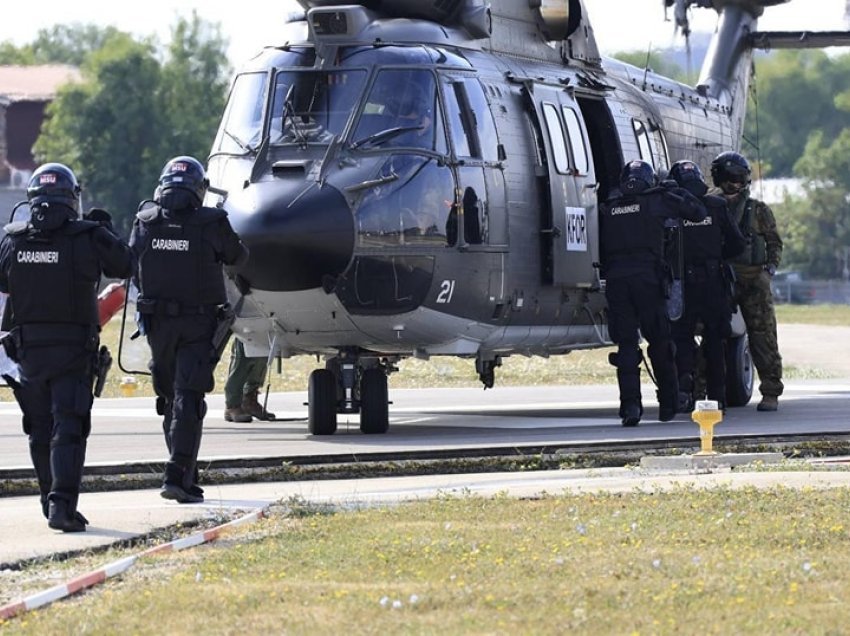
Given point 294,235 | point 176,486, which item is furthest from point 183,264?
point 294,235

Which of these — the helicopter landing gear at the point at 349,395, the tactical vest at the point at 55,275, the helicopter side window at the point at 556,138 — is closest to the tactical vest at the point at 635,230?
the helicopter side window at the point at 556,138

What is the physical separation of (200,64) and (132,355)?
62.2m

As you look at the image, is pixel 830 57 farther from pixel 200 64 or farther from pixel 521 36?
pixel 521 36

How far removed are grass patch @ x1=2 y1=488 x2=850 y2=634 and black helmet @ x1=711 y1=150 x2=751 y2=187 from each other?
8.44 meters

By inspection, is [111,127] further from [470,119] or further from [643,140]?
[470,119]

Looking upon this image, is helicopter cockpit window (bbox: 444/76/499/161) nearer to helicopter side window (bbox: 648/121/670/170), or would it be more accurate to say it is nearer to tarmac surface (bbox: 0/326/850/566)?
tarmac surface (bbox: 0/326/850/566)

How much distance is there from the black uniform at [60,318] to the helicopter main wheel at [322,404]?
5966 millimetres

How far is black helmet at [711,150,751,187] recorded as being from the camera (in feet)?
64.1

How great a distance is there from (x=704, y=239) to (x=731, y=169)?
974 millimetres

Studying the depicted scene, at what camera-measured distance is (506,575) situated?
8883 mm

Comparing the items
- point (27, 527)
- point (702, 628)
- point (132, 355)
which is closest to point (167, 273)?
point (27, 527)

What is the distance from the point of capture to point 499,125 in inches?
704

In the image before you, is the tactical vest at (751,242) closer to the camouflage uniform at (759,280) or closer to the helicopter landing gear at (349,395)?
the camouflage uniform at (759,280)

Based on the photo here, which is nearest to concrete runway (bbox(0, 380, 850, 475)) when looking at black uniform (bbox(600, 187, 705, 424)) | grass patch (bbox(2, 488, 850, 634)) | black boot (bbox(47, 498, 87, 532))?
black uniform (bbox(600, 187, 705, 424))
